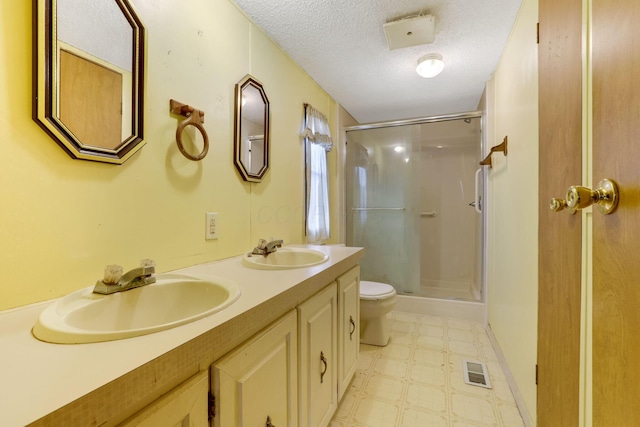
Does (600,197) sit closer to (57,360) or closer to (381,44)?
(57,360)

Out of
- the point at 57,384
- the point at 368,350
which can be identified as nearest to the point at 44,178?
the point at 57,384

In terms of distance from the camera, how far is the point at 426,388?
5.28 feet

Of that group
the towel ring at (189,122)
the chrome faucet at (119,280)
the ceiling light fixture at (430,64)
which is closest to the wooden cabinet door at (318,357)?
the chrome faucet at (119,280)

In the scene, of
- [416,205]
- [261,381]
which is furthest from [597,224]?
[416,205]

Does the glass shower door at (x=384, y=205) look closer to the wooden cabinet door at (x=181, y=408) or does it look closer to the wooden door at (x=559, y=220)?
the wooden door at (x=559, y=220)

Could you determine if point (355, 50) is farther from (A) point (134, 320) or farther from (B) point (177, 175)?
(A) point (134, 320)

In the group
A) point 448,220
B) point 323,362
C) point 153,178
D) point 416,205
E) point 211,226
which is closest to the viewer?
point 153,178

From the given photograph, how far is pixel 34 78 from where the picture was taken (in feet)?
2.42

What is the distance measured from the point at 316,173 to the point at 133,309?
169 cm

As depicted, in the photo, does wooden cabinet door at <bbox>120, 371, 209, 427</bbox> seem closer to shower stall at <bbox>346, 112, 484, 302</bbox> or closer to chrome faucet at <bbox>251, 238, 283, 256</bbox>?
chrome faucet at <bbox>251, 238, 283, 256</bbox>

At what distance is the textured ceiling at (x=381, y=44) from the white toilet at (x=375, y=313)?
1.72 m

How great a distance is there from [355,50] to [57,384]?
6.98ft

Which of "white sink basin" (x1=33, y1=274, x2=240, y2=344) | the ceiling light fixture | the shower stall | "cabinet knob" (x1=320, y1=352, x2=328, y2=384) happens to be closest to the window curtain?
the shower stall

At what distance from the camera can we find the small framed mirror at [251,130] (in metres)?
1.46
